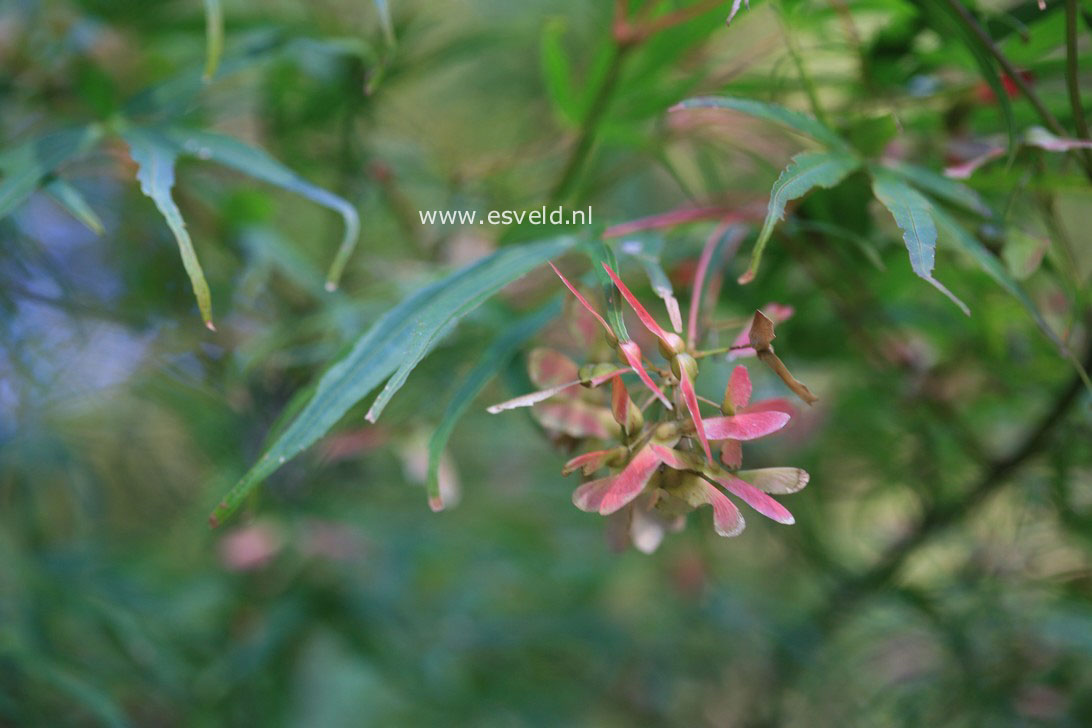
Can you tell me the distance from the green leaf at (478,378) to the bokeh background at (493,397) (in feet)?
0.09

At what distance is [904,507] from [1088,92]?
351 mm

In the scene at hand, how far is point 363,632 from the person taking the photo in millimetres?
763

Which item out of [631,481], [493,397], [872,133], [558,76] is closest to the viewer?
[631,481]

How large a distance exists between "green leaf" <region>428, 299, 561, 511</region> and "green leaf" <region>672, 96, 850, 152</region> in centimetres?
12

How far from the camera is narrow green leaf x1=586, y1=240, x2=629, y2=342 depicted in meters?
0.28

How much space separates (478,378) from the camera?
352 millimetres

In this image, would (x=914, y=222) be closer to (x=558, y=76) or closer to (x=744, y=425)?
(x=744, y=425)

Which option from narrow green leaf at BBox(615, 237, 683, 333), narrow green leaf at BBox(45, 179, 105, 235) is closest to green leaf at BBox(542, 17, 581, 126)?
narrow green leaf at BBox(615, 237, 683, 333)

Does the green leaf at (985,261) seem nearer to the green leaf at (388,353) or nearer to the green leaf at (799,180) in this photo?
the green leaf at (799,180)

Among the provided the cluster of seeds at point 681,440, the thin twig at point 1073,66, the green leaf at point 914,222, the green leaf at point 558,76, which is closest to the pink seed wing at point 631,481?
the cluster of seeds at point 681,440

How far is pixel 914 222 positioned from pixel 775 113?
0.08 metres

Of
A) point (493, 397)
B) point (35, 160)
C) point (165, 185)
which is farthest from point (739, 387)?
point (493, 397)

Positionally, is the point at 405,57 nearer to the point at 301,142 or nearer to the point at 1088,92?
the point at 301,142

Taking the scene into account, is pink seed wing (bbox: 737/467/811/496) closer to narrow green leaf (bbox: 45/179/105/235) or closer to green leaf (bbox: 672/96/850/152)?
green leaf (bbox: 672/96/850/152)
